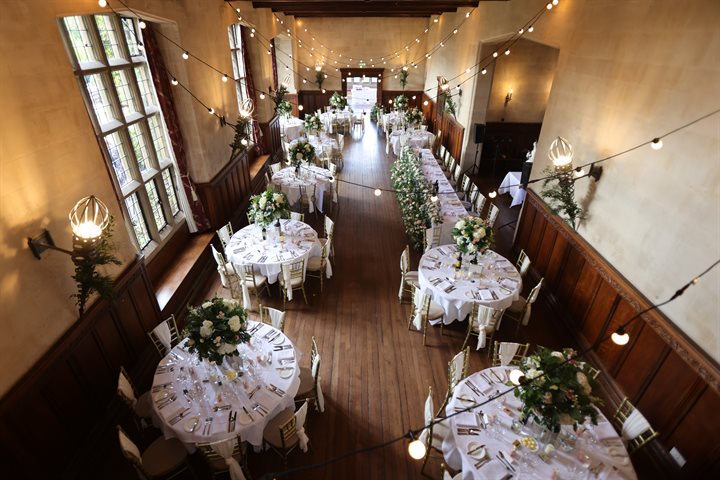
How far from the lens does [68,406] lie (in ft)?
14.4

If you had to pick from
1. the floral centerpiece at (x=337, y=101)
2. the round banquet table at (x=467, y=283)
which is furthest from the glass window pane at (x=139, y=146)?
the floral centerpiece at (x=337, y=101)

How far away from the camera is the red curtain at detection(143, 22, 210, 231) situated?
6.88 metres

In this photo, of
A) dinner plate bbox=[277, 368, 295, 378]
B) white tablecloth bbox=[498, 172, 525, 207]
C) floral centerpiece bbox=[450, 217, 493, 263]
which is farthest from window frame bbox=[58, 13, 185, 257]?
white tablecloth bbox=[498, 172, 525, 207]

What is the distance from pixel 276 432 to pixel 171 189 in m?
5.52

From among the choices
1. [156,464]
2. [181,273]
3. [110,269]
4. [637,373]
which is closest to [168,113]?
[181,273]

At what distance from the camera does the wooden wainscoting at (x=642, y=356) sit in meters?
4.15

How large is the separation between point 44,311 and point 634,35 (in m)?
8.07

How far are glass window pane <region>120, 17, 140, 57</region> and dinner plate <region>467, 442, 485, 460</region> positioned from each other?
7.77m

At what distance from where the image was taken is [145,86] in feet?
23.1

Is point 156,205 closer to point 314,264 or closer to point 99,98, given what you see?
point 99,98

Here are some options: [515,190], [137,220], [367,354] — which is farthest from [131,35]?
[515,190]

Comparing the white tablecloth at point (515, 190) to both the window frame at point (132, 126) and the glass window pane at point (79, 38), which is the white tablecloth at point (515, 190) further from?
the glass window pane at point (79, 38)

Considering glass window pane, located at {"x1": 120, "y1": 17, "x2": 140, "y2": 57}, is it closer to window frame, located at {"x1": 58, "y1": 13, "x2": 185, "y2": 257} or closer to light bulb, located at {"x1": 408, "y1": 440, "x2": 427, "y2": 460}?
window frame, located at {"x1": 58, "y1": 13, "x2": 185, "y2": 257}

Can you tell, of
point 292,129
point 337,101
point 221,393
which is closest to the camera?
point 221,393
